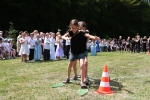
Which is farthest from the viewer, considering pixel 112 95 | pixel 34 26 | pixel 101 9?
pixel 101 9

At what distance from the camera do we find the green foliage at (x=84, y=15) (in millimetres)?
32344

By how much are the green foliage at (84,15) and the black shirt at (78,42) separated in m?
25.1

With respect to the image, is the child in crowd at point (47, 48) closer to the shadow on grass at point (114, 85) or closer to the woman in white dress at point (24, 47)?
the woman in white dress at point (24, 47)

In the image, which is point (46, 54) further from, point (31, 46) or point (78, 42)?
point (78, 42)

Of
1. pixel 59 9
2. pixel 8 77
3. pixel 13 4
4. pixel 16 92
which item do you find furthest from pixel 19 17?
pixel 16 92

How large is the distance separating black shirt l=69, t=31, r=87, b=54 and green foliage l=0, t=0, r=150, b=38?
82.3 feet

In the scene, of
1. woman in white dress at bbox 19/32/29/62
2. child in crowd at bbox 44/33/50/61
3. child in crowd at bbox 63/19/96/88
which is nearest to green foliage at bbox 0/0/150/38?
child in crowd at bbox 44/33/50/61

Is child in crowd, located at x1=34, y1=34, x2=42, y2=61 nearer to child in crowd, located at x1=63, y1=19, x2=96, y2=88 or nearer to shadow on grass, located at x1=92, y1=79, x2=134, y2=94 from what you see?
shadow on grass, located at x1=92, y1=79, x2=134, y2=94

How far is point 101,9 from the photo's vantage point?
45.0 m

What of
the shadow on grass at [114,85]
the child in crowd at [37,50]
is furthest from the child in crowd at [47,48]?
the shadow on grass at [114,85]

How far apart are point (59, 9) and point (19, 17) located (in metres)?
6.31

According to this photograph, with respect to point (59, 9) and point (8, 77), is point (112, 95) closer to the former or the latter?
point (8, 77)

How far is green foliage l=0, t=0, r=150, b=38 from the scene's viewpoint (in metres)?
32.3

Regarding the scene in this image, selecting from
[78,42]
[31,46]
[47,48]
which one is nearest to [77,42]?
[78,42]
